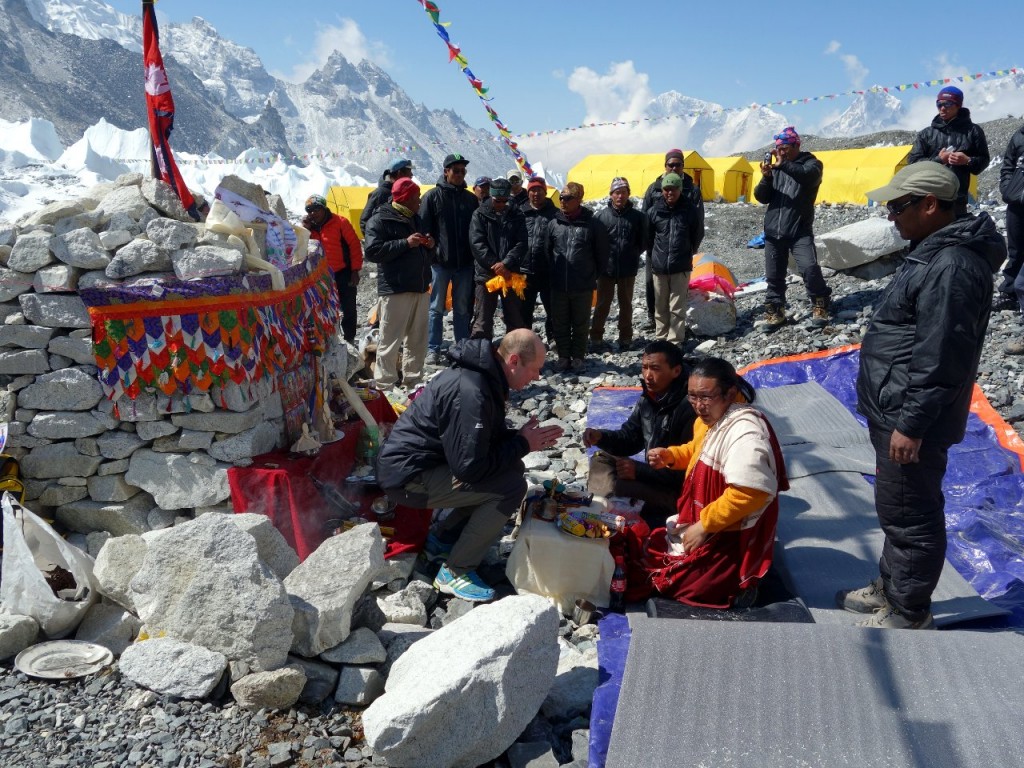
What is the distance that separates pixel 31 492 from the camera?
4648 millimetres

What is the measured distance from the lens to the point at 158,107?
Result: 200 inches

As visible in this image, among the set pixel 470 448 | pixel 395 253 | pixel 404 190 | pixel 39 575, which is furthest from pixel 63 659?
pixel 404 190

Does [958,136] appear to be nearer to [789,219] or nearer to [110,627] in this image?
[789,219]

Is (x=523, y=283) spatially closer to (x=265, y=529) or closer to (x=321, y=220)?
(x=321, y=220)

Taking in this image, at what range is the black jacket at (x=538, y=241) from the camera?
8.48 metres

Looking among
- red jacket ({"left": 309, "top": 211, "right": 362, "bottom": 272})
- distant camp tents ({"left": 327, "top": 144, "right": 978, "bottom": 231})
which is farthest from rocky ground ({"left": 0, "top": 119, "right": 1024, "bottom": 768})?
distant camp tents ({"left": 327, "top": 144, "right": 978, "bottom": 231})

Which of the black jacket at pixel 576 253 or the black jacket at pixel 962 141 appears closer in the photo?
the black jacket at pixel 962 141

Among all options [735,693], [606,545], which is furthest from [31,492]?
[735,693]

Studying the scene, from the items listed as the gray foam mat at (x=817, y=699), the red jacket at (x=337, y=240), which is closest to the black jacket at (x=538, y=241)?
the red jacket at (x=337, y=240)

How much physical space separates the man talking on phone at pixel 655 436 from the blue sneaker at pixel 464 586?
0.96 metres

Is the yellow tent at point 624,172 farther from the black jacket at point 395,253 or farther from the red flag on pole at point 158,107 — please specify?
the red flag on pole at point 158,107

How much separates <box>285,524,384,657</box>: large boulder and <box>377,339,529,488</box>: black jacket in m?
0.59

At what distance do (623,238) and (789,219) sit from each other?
181cm

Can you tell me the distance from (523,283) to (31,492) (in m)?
4.82
